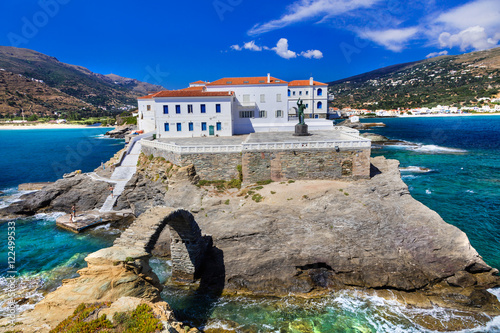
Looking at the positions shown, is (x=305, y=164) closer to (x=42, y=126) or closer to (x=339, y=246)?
(x=339, y=246)

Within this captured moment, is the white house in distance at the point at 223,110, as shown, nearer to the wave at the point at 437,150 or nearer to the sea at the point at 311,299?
the sea at the point at 311,299

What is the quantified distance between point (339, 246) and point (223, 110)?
76.7ft

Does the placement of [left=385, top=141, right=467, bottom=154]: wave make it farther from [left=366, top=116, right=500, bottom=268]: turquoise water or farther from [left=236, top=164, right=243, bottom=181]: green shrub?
[left=236, top=164, right=243, bottom=181]: green shrub

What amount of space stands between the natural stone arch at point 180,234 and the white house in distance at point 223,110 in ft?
65.8

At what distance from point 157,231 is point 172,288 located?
23.6 feet

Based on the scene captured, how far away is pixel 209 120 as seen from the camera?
1469 inches

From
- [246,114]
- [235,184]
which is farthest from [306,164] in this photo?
[246,114]

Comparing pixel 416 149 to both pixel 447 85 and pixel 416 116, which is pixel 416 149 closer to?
pixel 416 116

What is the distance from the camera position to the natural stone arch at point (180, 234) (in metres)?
14.2

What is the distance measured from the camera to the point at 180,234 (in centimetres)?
1880

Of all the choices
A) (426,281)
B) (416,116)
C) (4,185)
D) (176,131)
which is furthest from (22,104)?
(416,116)

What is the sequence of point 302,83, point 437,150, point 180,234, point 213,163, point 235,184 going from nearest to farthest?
point 180,234
point 235,184
point 213,163
point 437,150
point 302,83

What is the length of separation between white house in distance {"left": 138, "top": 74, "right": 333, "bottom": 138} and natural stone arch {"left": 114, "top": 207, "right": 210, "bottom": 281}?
65.8 feet

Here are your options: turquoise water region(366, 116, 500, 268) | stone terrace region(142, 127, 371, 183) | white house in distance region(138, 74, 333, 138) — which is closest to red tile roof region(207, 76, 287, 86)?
white house in distance region(138, 74, 333, 138)
